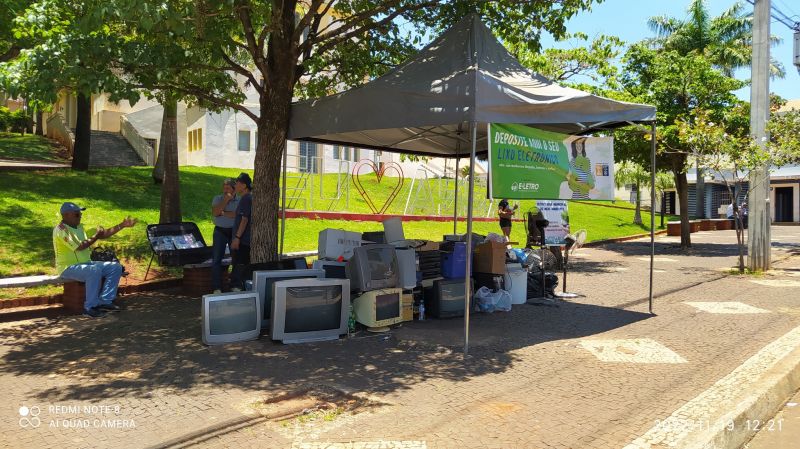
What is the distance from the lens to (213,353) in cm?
607

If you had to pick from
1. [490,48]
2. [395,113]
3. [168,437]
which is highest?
[490,48]

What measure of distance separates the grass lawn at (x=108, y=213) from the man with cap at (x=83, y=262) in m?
1.99

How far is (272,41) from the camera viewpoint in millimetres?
8477

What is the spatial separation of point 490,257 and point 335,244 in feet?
7.19

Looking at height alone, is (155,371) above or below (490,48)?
below

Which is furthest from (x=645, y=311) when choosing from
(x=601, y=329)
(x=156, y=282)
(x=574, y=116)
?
(x=156, y=282)

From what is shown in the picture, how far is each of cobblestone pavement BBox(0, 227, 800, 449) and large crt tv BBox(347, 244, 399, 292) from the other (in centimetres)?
62

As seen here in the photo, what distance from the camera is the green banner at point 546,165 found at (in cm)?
675

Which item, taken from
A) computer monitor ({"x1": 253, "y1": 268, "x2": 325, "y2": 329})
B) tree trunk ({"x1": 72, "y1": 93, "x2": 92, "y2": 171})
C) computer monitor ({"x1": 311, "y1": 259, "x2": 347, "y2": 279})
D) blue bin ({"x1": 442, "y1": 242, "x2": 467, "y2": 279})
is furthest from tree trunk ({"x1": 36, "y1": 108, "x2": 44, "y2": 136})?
blue bin ({"x1": 442, "y1": 242, "x2": 467, "y2": 279})

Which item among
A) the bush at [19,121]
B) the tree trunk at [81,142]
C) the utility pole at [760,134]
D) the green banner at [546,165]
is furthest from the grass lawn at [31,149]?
the utility pole at [760,134]

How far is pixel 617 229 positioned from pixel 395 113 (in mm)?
22352

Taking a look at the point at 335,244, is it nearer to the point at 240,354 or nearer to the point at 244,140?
the point at 240,354

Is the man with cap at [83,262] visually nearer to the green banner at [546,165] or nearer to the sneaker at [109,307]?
the sneaker at [109,307]

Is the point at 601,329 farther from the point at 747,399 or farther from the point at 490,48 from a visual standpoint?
the point at 490,48
